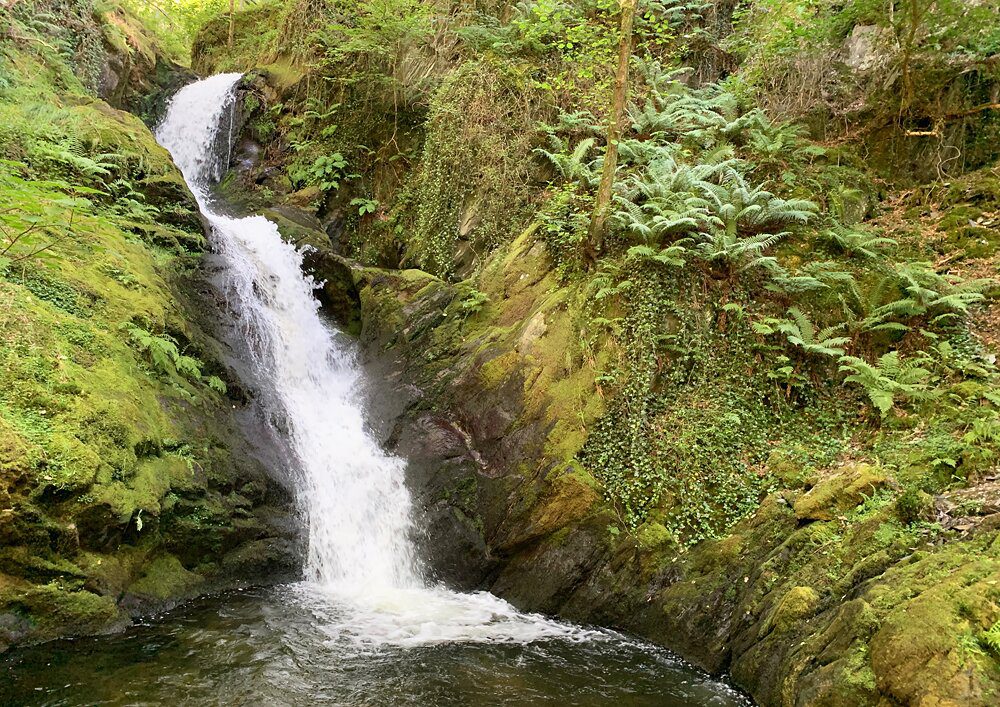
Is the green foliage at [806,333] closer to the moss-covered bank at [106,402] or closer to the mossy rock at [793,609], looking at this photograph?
the mossy rock at [793,609]

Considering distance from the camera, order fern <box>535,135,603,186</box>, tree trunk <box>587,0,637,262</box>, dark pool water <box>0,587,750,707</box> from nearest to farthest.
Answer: dark pool water <box>0,587,750,707</box> → tree trunk <box>587,0,637,262</box> → fern <box>535,135,603,186</box>

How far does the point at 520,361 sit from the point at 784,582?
454cm

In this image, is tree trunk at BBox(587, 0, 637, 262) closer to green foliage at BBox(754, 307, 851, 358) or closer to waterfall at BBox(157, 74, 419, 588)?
green foliage at BBox(754, 307, 851, 358)

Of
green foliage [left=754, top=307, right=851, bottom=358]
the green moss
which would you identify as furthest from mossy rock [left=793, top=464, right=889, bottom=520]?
the green moss

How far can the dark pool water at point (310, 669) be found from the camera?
5039 millimetres

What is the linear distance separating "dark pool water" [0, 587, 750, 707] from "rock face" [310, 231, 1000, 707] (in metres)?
0.65

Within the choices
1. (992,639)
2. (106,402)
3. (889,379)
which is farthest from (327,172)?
(992,639)

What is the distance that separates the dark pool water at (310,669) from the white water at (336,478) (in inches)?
15.7

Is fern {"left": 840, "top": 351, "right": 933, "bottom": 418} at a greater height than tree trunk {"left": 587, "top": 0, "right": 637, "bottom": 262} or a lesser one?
lesser

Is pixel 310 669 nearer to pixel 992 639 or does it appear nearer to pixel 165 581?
pixel 165 581

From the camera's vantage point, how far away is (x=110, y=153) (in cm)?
1006

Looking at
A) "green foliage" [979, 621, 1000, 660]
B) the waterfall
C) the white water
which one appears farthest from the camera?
the waterfall

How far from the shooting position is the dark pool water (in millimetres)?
5039

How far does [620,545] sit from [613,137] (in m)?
5.70
